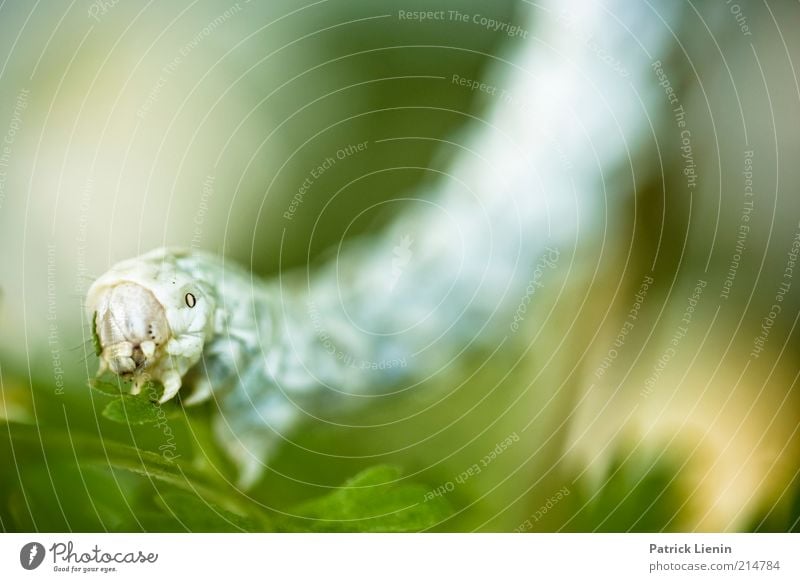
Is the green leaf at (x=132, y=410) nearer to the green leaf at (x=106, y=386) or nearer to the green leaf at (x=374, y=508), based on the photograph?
the green leaf at (x=106, y=386)

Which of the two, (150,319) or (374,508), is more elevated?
(150,319)

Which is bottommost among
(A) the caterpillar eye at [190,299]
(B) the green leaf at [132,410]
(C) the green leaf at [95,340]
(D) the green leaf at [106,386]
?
(B) the green leaf at [132,410]

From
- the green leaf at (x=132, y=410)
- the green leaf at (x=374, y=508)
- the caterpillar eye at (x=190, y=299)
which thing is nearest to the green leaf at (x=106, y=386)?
the green leaf at (x=132, y=410)

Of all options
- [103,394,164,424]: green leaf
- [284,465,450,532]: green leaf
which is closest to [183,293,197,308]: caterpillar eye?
[103,394,164,424]: green leaf

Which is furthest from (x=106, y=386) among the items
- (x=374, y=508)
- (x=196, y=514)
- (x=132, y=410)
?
(x=374, y=508)

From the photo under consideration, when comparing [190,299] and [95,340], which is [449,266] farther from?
[95,340]

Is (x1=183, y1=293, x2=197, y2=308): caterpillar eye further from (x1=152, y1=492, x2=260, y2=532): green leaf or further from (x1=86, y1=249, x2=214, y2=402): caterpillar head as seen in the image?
(x1=152, y1=492, x2=260, y2=532): green leaf
